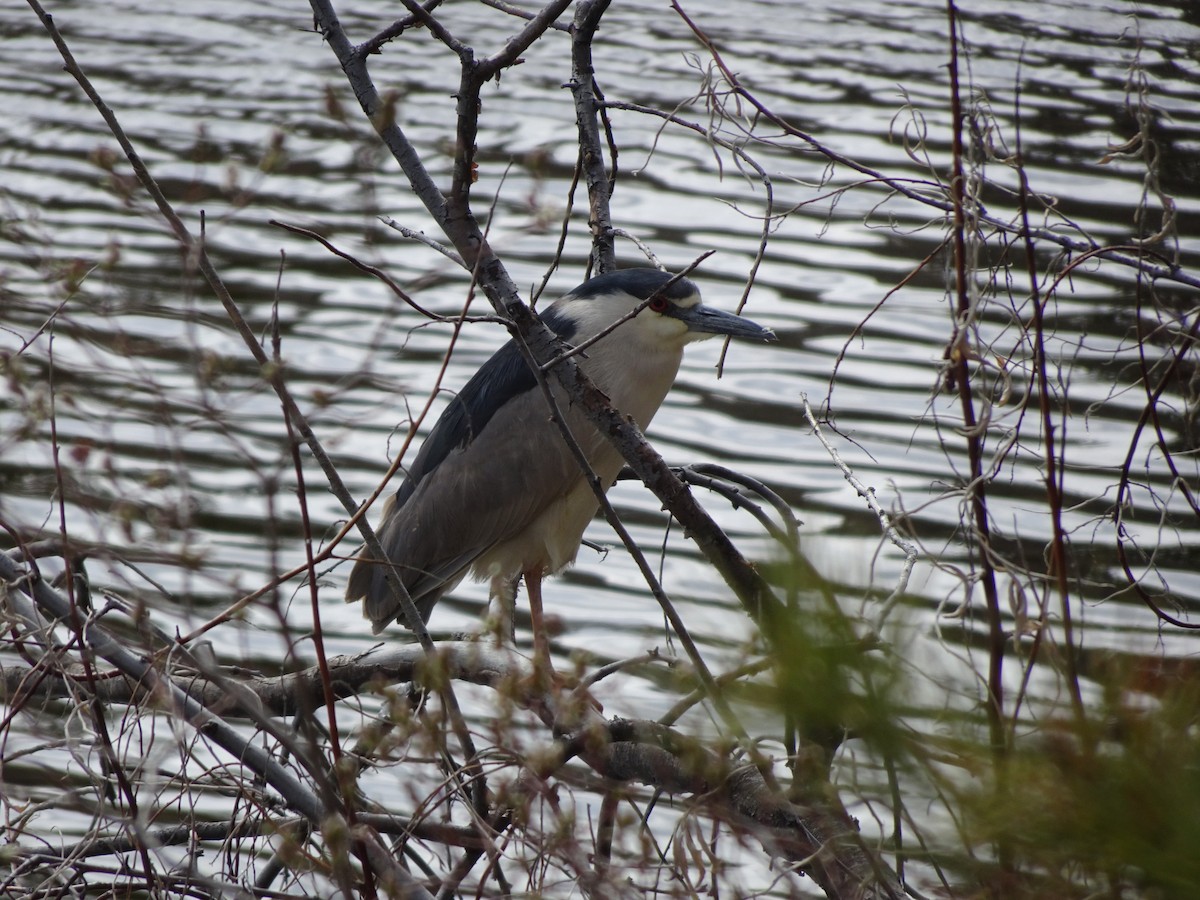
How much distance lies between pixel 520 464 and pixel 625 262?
10.3 feet

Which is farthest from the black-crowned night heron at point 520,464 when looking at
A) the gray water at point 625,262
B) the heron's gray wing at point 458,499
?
the gray water at point 625,262

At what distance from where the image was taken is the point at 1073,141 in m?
7.39

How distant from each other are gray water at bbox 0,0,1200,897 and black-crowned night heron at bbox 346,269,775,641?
0.20m

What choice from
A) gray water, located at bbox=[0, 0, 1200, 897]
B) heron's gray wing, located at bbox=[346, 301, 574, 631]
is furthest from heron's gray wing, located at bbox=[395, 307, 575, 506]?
gray water, located at bbox=[0, 0, 1200, 897]

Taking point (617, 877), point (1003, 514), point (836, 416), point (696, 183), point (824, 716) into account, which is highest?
point (696, 183)

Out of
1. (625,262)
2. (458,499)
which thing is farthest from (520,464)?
(625,262)

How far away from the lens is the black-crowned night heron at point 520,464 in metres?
3.09

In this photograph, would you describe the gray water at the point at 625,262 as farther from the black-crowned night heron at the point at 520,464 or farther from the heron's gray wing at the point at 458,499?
the heron's gray wing at the point at 458,499

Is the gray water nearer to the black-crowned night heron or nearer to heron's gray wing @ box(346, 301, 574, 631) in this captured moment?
the black-crowned night heron

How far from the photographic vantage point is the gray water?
1.79 meters

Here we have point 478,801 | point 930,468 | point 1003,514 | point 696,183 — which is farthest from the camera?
point 696,183

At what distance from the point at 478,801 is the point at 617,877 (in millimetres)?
508

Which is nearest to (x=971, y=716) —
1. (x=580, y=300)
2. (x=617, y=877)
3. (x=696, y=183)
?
(x=617, y=877)

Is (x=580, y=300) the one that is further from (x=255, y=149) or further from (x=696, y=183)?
(x=255, y=149)
